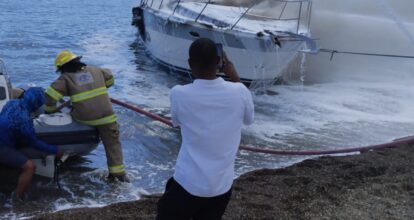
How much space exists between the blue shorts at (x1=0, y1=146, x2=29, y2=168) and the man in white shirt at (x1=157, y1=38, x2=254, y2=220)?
11.0 feet

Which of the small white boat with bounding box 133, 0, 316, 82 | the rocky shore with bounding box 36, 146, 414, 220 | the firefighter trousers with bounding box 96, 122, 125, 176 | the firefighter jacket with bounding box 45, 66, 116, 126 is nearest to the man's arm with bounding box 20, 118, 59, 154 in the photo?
the firefighter jacket with bounding box 45, 66, 116, 126

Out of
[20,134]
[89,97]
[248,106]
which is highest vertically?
[248,106]

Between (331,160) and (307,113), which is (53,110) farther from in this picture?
(307,113)

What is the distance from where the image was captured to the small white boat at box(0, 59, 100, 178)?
670 cm

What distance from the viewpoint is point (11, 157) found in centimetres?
607

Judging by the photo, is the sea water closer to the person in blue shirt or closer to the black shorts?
the person in blue shirt

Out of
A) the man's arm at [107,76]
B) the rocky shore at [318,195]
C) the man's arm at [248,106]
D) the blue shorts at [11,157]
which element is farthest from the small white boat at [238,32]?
the man's arm at [248,106]

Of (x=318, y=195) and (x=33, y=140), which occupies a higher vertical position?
(x=33, y=140)

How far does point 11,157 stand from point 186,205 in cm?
351

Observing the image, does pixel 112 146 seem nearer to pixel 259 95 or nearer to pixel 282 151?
pixel 282 151

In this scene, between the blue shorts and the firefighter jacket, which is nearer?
the blue shorts

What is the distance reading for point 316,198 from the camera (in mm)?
5910

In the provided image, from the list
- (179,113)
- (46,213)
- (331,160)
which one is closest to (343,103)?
(331,160)

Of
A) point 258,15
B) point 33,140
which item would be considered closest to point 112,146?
point 33,140
